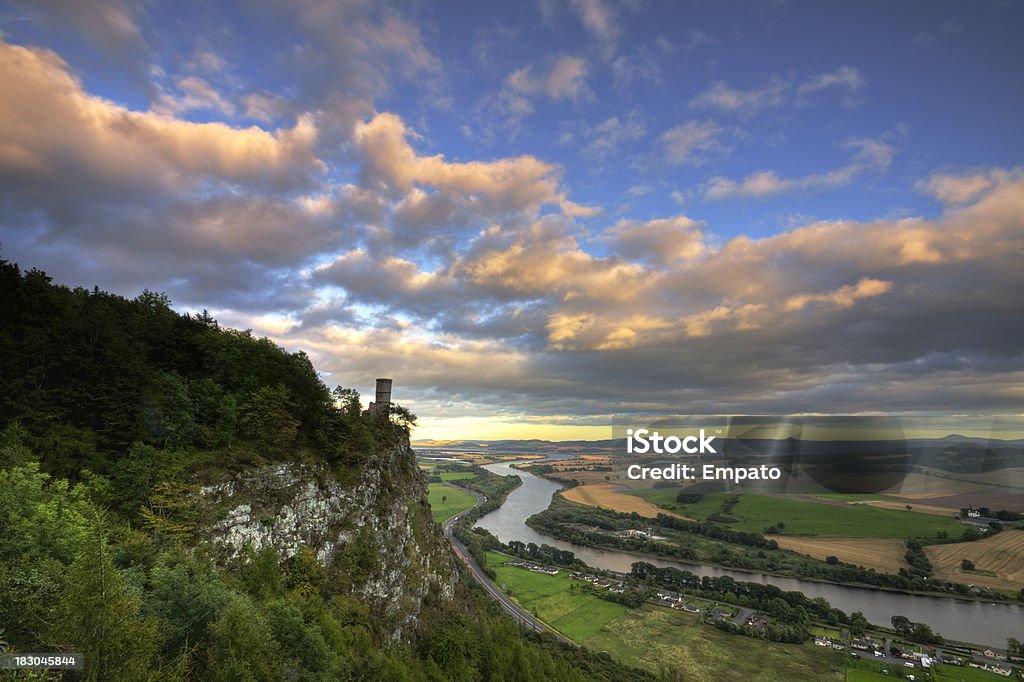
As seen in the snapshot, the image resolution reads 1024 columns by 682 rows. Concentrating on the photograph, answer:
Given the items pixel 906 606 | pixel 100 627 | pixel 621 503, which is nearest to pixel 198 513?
pixel 100 627

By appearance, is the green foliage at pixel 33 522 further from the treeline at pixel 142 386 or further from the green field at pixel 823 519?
the green field at pixel 823 519

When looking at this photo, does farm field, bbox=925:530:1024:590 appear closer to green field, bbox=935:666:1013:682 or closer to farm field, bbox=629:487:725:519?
green field, bbox=935:666:1013:682

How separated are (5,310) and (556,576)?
363ft

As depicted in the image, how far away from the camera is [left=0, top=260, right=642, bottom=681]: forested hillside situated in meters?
13.9

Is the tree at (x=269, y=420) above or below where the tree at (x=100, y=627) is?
above

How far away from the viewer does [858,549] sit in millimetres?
117250

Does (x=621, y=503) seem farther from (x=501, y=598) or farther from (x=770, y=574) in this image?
(x=501, y=598)

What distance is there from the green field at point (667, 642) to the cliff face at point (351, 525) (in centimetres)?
4991

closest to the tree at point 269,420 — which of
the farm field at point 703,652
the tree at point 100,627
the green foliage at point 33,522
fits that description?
the green foliage at point 33,522

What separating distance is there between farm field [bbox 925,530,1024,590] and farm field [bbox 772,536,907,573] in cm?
696

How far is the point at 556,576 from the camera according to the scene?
108625 millimetres

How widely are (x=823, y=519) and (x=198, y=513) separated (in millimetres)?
180958

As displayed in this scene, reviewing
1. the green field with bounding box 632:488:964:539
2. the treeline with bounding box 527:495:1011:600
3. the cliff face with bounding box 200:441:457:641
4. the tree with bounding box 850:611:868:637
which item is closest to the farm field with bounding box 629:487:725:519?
the green field with bounding box 632:488:964:539

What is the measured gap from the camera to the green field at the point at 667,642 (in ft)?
225
